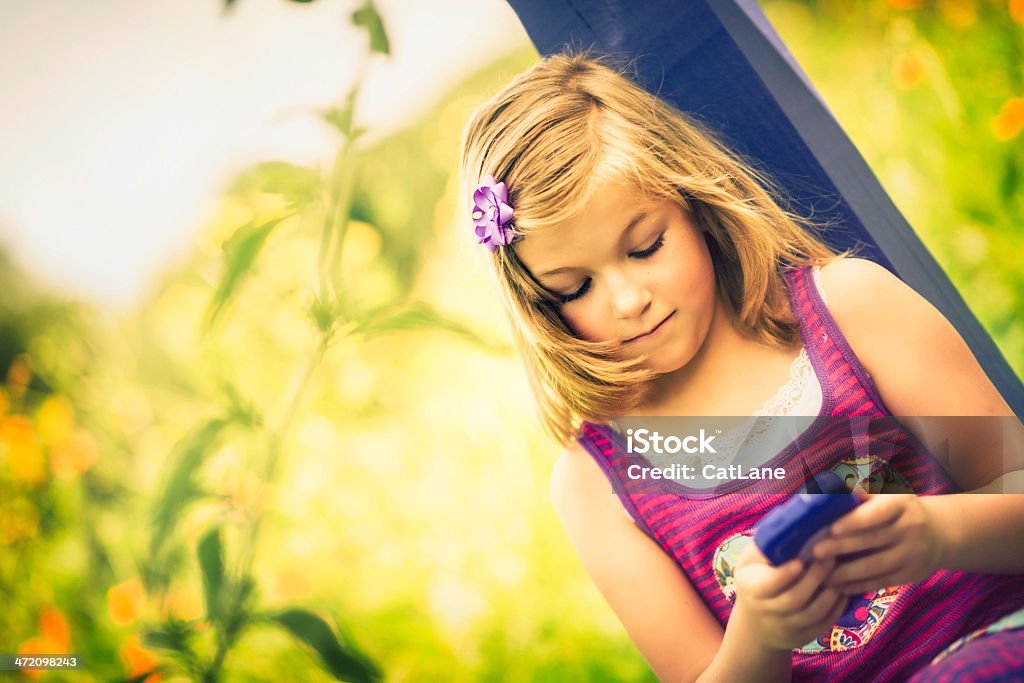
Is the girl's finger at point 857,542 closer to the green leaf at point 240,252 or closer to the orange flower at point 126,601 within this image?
the green leaf at point 240,252

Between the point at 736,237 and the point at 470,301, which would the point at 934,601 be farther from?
the point at 470,301

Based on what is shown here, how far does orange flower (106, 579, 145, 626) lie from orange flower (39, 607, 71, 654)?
0.18 ft

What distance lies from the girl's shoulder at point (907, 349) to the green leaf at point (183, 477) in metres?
0.58

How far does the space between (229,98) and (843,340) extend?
0.64m

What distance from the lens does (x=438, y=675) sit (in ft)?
2.87

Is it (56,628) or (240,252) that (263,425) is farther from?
(56,628)

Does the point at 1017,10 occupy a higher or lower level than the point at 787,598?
higher

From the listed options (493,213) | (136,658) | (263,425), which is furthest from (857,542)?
(136,658)

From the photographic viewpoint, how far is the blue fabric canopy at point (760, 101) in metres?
0.71

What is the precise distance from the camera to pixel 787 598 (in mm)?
553

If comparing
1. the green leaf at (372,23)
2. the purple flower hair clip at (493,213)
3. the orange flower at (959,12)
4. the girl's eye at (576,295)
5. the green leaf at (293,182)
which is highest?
the green leaf at (372,23)

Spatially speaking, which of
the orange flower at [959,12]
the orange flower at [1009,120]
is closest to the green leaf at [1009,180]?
the orange flower at [1009,120]

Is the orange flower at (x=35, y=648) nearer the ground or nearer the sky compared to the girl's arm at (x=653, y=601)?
nearer the sky

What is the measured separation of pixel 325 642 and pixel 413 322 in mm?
320
